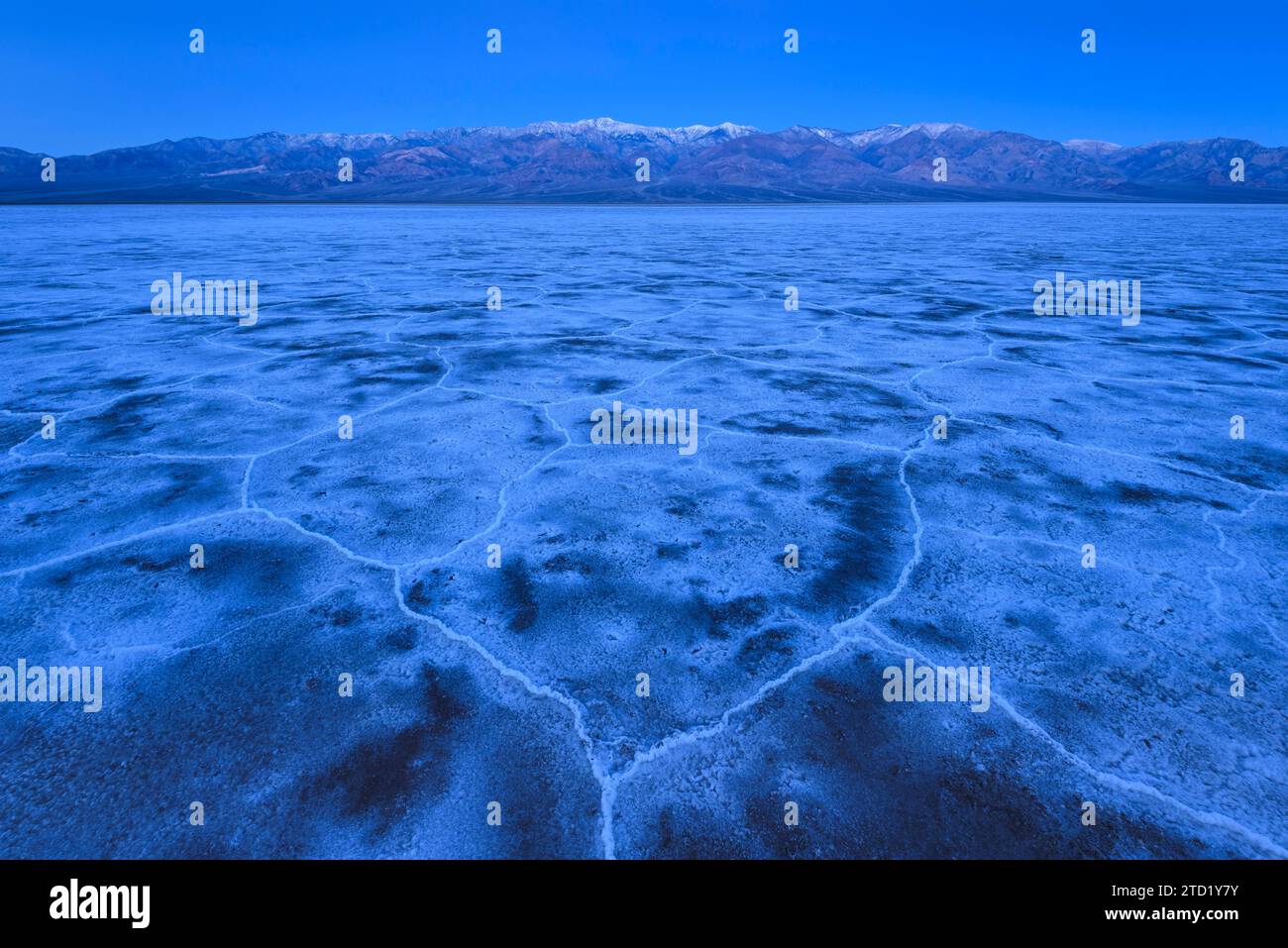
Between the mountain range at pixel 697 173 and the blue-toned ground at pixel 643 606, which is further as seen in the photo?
the mountain range at pixel 697 173

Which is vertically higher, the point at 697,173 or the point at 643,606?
the point at 697,173

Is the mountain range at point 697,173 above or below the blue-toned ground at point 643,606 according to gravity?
above

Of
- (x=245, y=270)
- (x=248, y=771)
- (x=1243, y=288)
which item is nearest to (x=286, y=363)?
(x=248, y=771)
